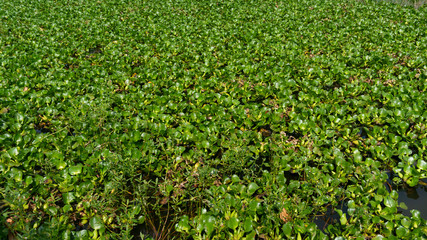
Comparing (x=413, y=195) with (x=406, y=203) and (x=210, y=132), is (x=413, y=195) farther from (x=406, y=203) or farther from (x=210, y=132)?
(x=210, y=132)

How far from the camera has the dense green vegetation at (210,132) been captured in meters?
2.80

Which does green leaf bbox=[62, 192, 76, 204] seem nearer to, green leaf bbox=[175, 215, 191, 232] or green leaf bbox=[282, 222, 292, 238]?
green leaf bbox=[175, 215, 191, 232]


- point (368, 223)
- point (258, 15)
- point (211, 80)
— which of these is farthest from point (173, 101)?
point (258, 15)

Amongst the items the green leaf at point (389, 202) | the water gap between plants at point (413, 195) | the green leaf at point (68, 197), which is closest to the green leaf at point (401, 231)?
the green leaf at point (389, 202)

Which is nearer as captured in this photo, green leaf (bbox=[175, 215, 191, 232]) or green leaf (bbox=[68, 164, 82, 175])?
green leaf (bbox=[175, 215, 191, 232])

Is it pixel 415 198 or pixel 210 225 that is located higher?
pixel 210 225

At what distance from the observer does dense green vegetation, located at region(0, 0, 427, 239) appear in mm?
2801

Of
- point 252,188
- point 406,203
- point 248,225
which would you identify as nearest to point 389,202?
point 406,203

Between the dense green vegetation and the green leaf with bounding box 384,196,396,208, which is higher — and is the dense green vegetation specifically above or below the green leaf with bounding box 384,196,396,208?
below

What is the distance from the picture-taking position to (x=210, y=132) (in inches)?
153

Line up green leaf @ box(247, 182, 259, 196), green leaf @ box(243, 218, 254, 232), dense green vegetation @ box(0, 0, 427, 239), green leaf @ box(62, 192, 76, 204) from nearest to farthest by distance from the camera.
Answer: green leaf @ box(243, 218, 254, 232)
dense green vegetation @ box(0, 0, 427, 239)
green leaf @ box(62, 192, 76, 204)
green leaf @ box(247, 182, 259, 196)

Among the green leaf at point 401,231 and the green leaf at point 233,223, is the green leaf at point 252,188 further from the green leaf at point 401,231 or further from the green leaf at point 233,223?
the green leaf at point 401,231

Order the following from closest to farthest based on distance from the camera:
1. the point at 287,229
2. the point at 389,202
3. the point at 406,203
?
the point at 287,229 → the point at 389,202 → the point at 406,203

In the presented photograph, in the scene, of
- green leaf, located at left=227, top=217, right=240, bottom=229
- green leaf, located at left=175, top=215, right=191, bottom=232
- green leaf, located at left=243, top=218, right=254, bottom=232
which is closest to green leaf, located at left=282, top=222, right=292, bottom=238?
green leaf, located at left=243, top=218, right=254, bottom=232
